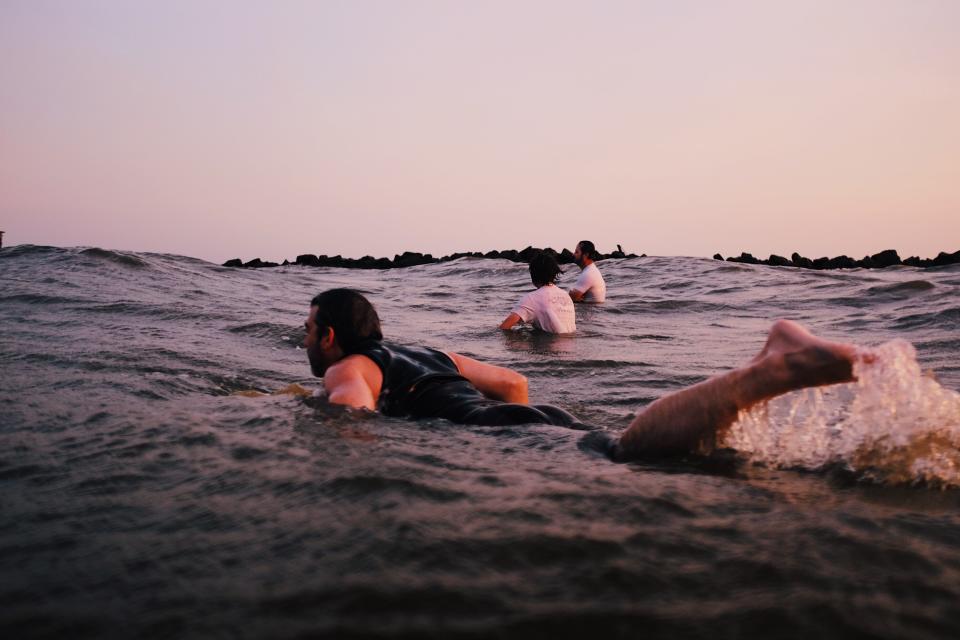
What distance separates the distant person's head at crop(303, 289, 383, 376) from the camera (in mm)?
4703

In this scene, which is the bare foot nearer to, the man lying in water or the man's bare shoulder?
the man lying in water

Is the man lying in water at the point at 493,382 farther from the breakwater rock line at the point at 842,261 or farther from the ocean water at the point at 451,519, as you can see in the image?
the breakwater rock line at the point at 842,261

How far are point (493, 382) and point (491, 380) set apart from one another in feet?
0.07

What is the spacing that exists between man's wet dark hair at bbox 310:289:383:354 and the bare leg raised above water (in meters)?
1.87

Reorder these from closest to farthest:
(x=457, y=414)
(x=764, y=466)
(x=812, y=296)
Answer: (x=764, y=466), (x=457, y=414), (x=812, y=296)

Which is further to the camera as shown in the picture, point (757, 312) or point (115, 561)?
point (757, 312)

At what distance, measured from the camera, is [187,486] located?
10.5 feet

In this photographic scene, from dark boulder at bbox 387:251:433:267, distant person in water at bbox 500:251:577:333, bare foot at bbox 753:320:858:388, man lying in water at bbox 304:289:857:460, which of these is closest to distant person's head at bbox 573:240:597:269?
distant person in water at bbox 500:251:577:333

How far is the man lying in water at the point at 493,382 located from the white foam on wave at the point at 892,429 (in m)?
0.18

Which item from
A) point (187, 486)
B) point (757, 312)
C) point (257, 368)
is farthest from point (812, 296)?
point (187, 486)

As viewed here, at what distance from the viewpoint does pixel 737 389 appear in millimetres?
3336

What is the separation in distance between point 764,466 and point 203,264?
2332cm

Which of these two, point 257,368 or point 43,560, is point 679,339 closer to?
point 257,368

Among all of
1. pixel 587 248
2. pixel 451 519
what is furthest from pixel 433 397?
pixel 587 248
